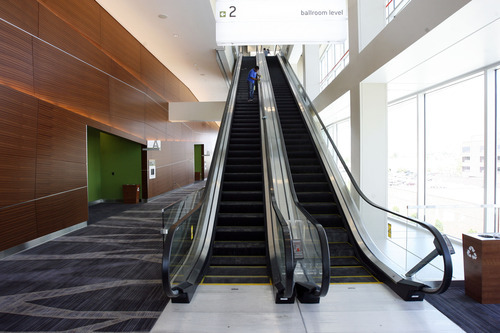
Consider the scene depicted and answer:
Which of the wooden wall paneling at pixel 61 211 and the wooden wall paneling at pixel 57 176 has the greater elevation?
the wooden wall paneling at pixel 57 176

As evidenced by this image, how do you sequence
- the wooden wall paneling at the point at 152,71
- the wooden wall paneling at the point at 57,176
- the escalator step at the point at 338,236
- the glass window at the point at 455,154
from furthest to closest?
the wooden wall paneling at the point at 152,71 → the wooden wall paneling at the point at 57,176 → the glass window at the point at 455,154 → the escalator step at the point at 338,236

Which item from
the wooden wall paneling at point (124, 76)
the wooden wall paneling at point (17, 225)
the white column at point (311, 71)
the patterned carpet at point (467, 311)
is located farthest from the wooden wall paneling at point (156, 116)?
the patterned carpet at point (467, 311)

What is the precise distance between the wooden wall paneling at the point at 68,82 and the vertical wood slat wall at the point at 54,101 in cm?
2

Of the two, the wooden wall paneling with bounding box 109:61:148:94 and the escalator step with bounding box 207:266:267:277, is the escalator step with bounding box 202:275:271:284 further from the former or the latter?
the wooden wall paneling with bounding box 109:61:148:94

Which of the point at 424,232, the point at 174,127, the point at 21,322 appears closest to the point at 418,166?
the point at 424,232

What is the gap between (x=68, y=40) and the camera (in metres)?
6.20

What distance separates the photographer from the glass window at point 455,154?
4555 millimetres

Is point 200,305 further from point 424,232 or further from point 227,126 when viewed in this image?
point 227,126

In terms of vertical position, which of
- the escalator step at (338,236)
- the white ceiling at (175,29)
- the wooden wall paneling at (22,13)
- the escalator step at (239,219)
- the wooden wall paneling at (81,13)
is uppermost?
the white ceiling at (175,29)

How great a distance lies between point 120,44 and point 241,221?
23.6 ft

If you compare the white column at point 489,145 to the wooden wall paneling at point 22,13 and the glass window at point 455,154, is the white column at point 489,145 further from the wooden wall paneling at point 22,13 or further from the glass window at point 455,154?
the wooden wall paneling at point 22,13

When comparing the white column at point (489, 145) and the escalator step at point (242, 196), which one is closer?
the white column at point (489, 145)

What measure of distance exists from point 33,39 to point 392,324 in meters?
7.24

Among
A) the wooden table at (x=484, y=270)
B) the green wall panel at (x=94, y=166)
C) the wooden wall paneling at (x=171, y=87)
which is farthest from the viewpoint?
the wooden wall paneling at (x=171, y=87)
